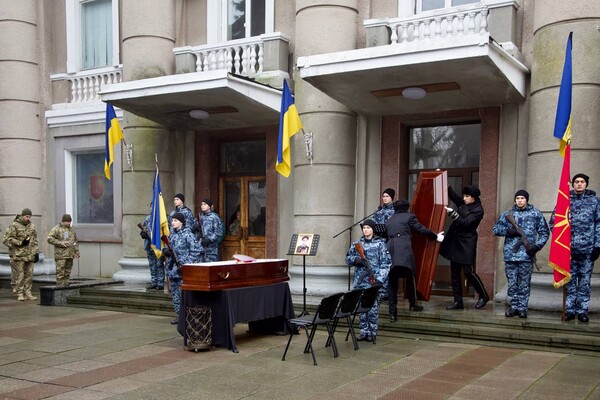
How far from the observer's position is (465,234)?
9.80 meters

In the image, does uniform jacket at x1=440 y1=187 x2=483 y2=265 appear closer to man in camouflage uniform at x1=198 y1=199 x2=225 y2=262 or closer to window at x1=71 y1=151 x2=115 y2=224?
man in camouflage uniform at x1=198 y1=199 x2=225 y2=262

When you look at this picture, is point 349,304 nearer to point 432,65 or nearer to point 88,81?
point 432,65

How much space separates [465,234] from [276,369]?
413 centimetres

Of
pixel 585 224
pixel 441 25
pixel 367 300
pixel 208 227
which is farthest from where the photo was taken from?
pixel 208 227

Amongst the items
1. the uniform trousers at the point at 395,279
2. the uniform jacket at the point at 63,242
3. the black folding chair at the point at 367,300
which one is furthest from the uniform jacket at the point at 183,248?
the uniform jacket at the point at 63,242

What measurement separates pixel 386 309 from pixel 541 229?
9.16ft

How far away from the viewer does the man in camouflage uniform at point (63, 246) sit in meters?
13.3

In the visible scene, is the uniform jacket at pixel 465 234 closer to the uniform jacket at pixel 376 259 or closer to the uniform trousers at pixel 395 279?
the uniform trousers at pixel 395 279

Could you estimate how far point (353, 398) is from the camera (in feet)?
20.1

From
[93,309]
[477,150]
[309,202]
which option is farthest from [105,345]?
[477,150]

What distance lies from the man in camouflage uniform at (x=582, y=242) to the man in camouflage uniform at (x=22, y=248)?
10.9 m

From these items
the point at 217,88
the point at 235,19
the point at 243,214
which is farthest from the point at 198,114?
the point at 235,19

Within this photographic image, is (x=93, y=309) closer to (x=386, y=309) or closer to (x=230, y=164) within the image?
(x=230, y=164)

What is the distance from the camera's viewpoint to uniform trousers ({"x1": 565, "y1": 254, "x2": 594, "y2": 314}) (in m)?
8.66
